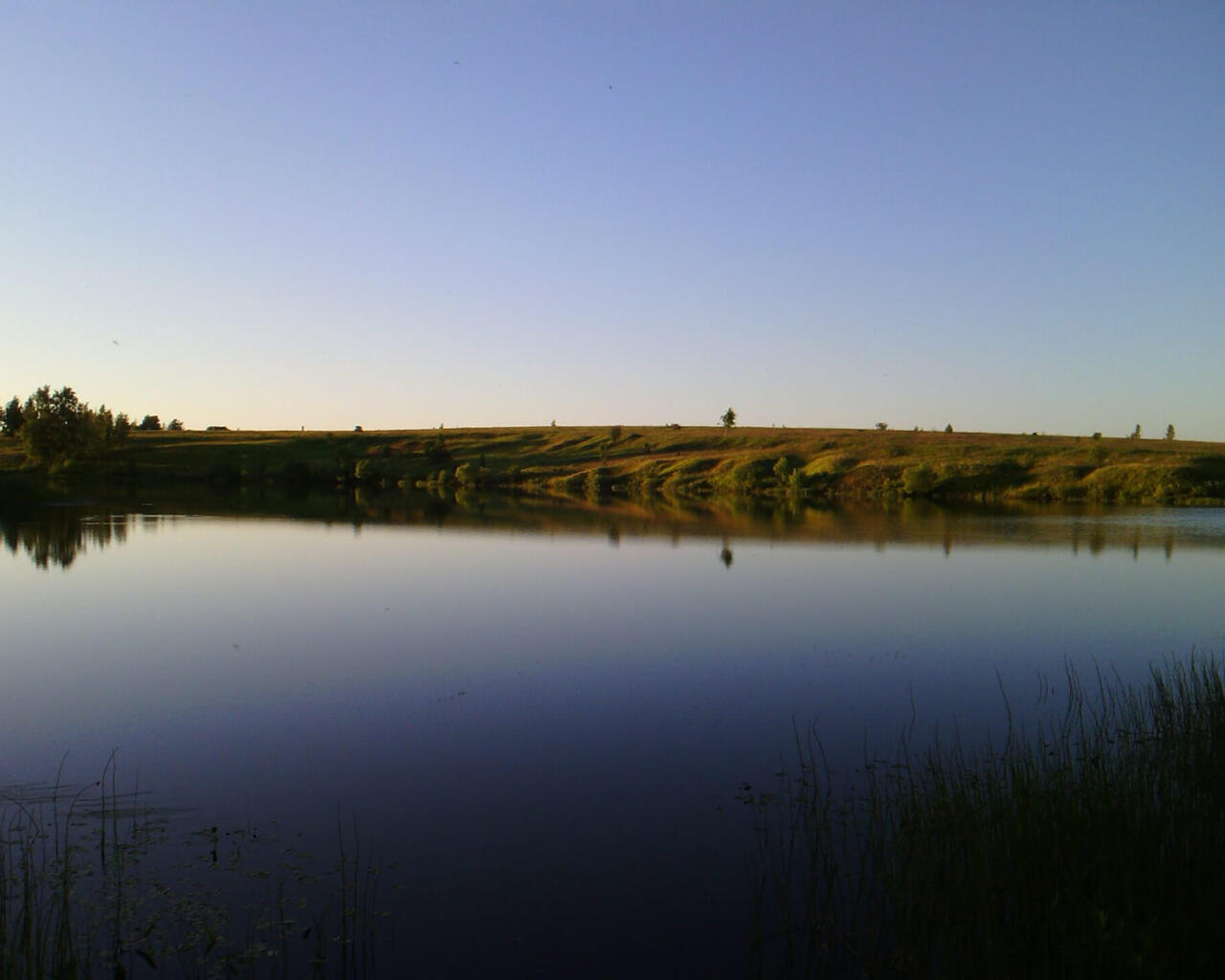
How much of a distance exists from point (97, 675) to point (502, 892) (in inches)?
387

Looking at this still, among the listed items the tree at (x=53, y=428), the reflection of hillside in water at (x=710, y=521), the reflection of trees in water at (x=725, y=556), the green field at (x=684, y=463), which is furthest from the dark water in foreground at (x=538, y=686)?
the tree at (x=53, y=428)

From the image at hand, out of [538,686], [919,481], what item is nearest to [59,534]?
[538,686]

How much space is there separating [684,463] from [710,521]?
4048 centimetres

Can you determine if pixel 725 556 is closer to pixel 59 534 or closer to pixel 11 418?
pixel 59 534

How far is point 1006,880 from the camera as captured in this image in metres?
6.73

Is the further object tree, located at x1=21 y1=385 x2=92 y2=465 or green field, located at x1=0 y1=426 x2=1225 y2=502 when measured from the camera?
tree, located at x1=21 y1=385 x2=92 y2=465

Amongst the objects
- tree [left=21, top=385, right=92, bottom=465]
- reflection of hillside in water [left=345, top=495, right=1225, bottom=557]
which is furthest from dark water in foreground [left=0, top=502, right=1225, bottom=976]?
tree [left=21, top=385, right=92, bottom=465]

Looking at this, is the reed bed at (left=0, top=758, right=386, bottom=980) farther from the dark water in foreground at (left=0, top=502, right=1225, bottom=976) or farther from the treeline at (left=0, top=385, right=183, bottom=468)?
the treeline at (left=0, top=385, right=183, bottom=468)

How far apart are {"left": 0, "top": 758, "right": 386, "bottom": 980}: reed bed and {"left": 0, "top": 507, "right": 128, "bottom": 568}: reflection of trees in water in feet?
72.5

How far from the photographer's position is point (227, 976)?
6301mm

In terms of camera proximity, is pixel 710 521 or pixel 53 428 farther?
pixel 53 428

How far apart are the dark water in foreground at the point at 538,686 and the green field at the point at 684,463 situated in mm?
38679

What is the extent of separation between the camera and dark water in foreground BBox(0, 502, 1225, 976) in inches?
305

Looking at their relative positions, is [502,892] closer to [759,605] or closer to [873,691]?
[873,691]
